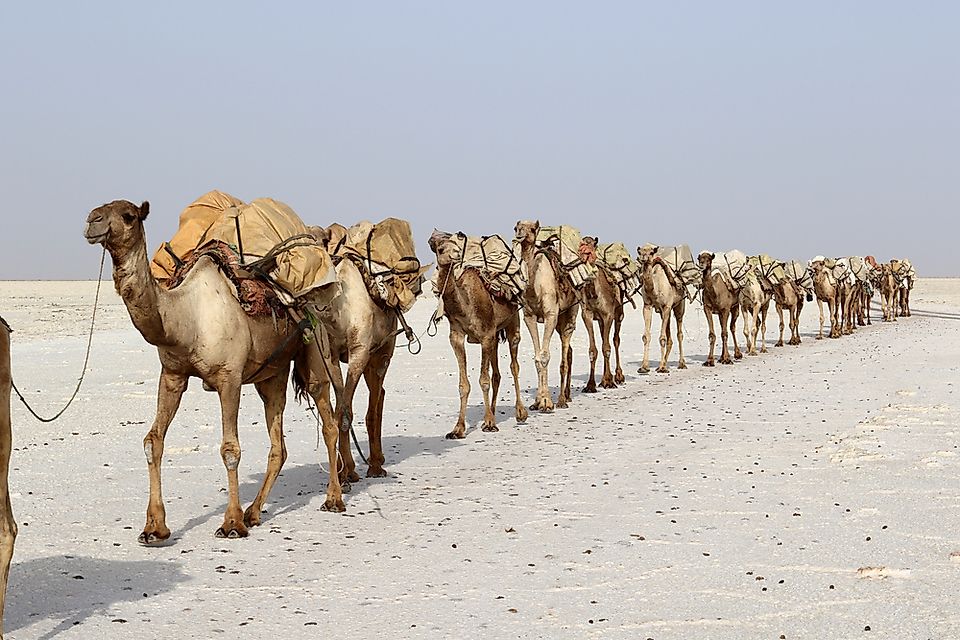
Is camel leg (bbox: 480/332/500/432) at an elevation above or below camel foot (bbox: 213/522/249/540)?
above

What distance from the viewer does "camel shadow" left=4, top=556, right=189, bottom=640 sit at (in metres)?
6.59

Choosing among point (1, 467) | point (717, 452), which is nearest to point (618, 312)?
point (717, 452)

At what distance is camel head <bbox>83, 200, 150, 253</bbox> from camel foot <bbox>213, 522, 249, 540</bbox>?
102 inches

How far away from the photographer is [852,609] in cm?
636

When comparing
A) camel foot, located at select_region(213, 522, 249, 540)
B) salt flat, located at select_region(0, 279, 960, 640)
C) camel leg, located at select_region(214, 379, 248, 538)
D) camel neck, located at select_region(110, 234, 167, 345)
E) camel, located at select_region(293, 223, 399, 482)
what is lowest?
salt flat, located at select_region(0, 279, 960, 640)

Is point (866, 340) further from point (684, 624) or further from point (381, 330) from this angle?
point (684, 624)

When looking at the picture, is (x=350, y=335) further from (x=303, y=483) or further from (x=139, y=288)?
(x=139, y=288)

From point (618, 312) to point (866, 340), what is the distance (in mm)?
12587

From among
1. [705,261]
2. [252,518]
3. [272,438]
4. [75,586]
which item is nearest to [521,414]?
[272,438]

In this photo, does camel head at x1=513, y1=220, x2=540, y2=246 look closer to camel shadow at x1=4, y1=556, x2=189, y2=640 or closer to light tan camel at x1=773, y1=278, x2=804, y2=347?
camel shadow at x1=4, y1=556, x2=189, y2=640

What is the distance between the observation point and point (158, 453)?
8.43 meters

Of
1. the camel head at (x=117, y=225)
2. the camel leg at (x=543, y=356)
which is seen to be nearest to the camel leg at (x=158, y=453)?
the camel head at (x=117, y=225)

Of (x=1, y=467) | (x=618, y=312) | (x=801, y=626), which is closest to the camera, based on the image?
(x=1, y=467)

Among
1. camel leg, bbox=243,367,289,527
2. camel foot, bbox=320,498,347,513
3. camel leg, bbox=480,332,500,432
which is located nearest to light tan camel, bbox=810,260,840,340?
camel leg, bbox=480,332,500,432
